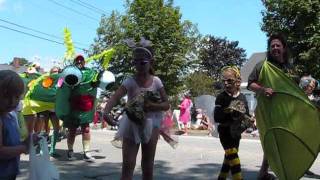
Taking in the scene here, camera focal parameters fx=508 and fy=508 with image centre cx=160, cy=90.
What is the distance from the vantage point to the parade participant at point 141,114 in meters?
5.09

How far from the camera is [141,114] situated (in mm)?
5078

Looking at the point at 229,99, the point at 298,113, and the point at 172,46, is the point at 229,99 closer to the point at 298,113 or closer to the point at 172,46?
the point at 298,113

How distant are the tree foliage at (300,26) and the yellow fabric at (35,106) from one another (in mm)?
17129

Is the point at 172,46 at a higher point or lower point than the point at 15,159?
higher

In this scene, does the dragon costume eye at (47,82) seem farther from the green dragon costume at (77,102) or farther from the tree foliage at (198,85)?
the tree foliage at (198,85)

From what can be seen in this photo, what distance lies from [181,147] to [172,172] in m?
3.93

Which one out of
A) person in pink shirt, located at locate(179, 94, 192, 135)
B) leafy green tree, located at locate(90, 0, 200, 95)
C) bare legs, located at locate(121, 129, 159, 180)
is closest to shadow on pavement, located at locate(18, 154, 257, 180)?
bare legs, located at locate(121, 129, 159, 180)

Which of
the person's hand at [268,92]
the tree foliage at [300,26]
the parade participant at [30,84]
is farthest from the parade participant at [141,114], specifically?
the tree foliage at [300,26]

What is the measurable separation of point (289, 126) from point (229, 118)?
1.05m

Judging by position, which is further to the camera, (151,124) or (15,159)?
(151,124)

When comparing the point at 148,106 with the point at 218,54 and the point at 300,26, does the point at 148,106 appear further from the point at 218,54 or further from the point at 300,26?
the point at 218,54

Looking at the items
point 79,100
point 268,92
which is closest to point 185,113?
point 79,100

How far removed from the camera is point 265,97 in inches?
215

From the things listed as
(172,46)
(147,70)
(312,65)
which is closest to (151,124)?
(147,70)
